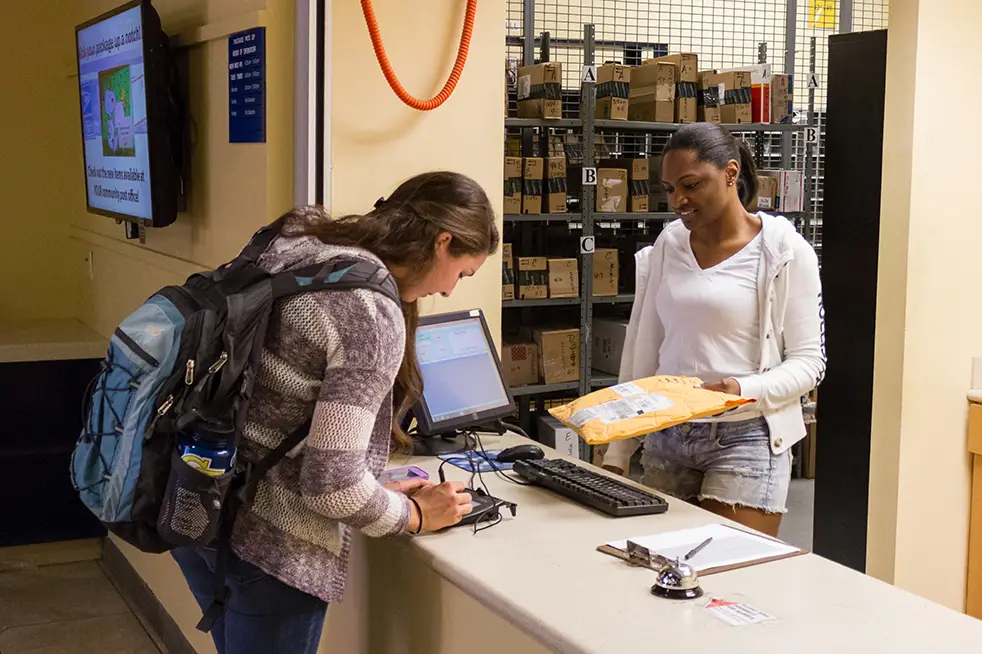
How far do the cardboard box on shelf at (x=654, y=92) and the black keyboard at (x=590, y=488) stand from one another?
13.2 feet

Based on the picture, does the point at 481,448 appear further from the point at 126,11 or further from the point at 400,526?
the point at 126,11

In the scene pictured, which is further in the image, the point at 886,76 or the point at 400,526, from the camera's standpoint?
the point at 886,76

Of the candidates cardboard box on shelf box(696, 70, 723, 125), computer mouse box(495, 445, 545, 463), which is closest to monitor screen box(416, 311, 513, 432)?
computer mouse box(495, 445, 545, 463)

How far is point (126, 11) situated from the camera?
3.58 metres

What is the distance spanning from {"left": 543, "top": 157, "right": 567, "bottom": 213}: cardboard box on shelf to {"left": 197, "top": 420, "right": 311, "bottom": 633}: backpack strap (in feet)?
13.5

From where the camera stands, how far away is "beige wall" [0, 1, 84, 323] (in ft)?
17.5

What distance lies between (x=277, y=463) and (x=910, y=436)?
2.26 m

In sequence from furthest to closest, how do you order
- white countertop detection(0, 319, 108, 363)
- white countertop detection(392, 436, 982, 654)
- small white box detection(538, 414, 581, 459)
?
small white box detection(538, 414, 581, 459) → white countertop detection(0, 319, 108, 363) → white countertop detection(392, 436, 982, 654)

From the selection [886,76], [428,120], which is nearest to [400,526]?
[428,120]

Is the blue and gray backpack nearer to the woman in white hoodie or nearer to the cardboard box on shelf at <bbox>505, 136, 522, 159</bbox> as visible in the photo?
the woman in white hoodie

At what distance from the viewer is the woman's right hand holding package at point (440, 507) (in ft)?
6.56

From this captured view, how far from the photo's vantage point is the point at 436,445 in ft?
8.61

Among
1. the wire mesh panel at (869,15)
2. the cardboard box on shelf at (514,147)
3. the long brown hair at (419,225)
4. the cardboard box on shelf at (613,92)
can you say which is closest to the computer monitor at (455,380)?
the long brown hair at (419,225)

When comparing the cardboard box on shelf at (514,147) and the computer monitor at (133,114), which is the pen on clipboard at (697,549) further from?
the cardboard box on shelf at (514,147)
